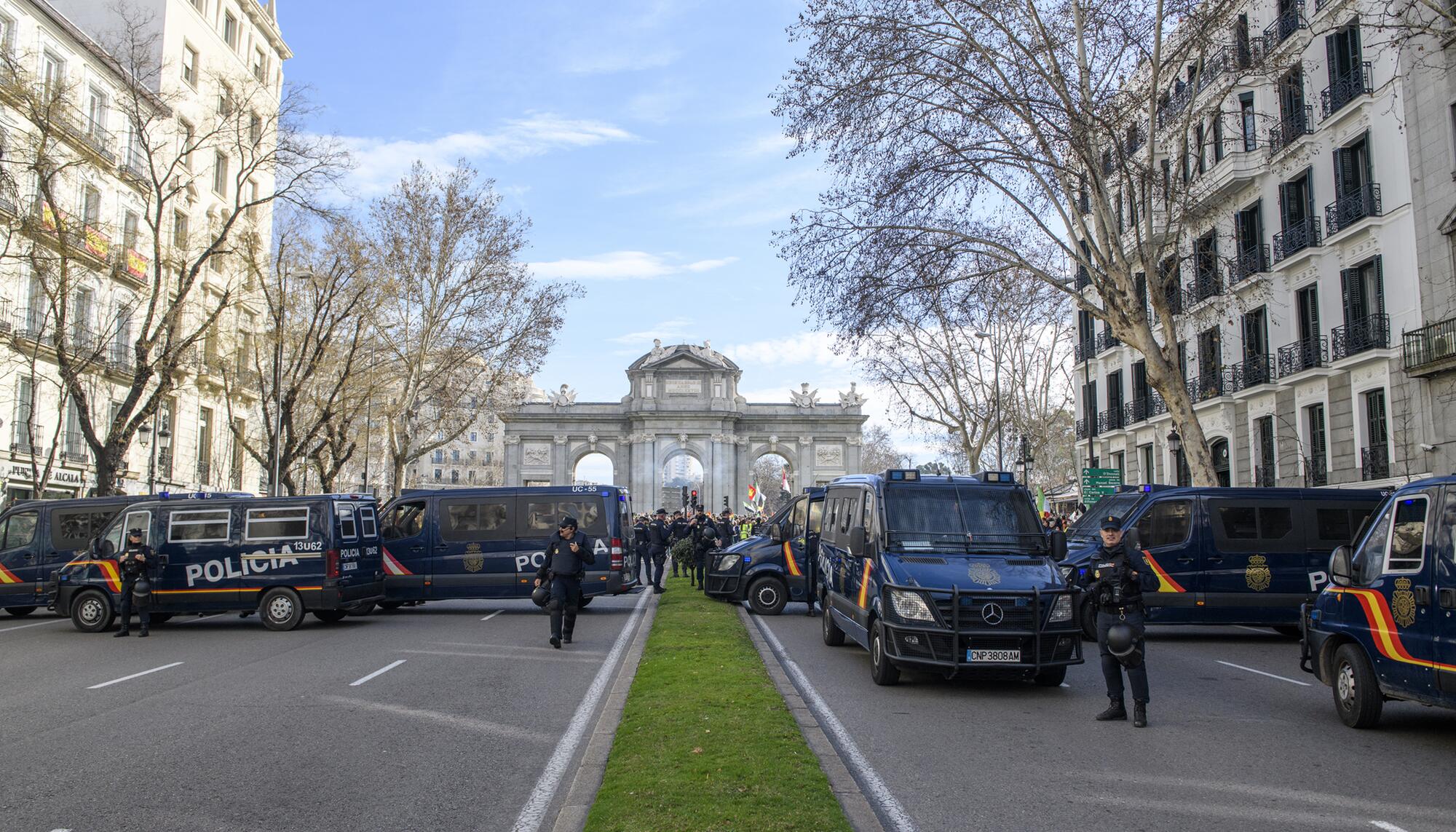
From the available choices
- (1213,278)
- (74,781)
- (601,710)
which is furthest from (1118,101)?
(74,781)

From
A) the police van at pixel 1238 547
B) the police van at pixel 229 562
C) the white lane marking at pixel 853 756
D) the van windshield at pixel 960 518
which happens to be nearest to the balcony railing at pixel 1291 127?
the police van at pixel 1238 547

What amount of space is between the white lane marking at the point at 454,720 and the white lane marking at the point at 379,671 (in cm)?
89

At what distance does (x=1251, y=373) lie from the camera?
1166 inches

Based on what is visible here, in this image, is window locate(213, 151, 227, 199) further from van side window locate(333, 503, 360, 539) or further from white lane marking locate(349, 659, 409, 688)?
white lane marking locate(349, 659, 409, 688)

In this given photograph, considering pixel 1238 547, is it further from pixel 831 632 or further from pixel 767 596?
pixel 767 596

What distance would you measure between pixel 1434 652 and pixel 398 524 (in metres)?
16.2

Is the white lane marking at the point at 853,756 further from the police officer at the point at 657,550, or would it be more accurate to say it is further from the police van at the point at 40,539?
the police van at the point at 40,539

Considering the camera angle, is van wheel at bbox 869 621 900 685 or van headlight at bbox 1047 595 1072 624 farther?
van wheel at bbox 869 621 900 685

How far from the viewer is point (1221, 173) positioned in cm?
3014

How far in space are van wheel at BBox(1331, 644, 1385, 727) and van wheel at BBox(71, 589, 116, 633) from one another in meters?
16.6

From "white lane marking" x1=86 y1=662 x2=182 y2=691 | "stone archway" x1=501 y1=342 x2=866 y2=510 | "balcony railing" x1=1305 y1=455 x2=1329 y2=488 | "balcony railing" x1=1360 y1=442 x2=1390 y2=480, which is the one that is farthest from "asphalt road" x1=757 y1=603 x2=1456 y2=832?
"stone archway" x1=501 y1=342 x2=866 y2=510

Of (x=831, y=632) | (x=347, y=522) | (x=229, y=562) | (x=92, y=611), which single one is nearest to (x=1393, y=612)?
(x=831, y=632)

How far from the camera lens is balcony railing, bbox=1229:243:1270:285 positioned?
29.0 meters

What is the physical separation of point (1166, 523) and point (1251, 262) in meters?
16.9
